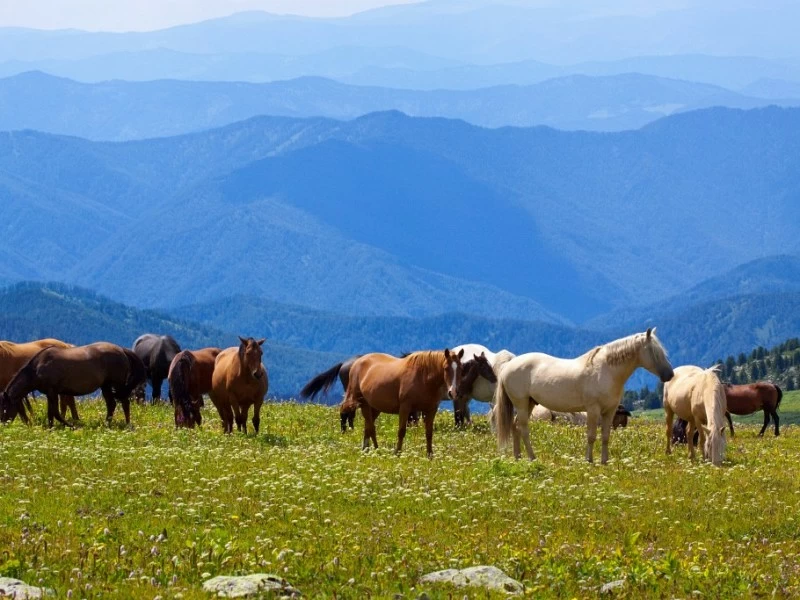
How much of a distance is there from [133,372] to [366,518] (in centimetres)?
1493

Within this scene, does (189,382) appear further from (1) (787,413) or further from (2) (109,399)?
(1) (787,413)

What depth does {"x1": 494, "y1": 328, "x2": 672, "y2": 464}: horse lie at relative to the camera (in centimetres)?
3022

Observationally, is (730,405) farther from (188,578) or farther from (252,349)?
(188,578)

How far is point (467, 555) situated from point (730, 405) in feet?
110

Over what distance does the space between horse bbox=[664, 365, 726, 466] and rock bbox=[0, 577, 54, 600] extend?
18998 mm

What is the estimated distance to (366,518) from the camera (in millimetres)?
20406

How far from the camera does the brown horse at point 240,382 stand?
1261 inches

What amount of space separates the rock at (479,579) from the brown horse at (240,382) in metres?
15.7

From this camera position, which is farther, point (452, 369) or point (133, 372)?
point (133, 372)

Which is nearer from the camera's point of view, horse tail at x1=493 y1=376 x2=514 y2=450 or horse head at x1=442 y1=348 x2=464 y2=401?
horse head at x1=442 y1=348 x2=464 y2=401

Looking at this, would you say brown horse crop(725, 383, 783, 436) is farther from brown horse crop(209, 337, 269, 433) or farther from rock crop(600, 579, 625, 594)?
rock crop(600, 579, 625, 594)

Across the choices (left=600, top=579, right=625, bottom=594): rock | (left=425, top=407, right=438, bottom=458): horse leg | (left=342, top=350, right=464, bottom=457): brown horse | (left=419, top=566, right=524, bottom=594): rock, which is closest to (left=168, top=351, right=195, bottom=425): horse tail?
(left=342, top=350, right=464, bottom=457): brown horse

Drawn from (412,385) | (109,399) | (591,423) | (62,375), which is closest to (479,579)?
(412,385)

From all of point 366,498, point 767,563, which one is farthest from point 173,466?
point 767,563
